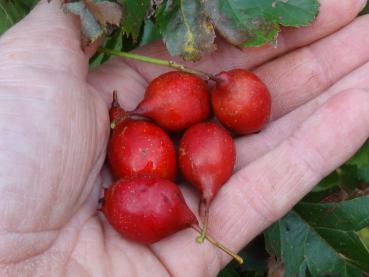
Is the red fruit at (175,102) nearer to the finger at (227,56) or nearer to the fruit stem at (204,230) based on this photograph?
the finger at (227,56)

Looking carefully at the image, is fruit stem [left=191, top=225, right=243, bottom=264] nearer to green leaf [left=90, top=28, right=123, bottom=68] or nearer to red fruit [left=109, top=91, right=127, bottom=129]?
red fruit [left=109, top=91, right=127, bottom=129]

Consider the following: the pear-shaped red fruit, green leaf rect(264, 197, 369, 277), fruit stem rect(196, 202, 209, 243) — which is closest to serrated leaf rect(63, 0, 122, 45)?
the pear-shaped red fruit

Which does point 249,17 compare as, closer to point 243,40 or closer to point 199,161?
point 243,40

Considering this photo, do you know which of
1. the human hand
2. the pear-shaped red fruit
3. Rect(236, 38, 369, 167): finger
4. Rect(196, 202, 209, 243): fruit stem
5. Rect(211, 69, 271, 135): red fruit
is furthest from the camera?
Rect(236, 38, 369, 167): finger

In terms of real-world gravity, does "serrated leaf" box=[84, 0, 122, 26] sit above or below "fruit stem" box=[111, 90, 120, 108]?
above

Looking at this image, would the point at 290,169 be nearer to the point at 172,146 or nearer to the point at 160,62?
the point at 172,146

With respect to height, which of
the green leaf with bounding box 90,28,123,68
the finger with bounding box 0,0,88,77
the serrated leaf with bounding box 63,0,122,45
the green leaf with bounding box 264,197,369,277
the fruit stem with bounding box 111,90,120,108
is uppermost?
the serrated leaf with bounding box 63,0,122,45

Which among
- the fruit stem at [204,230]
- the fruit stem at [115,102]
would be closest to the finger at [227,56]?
the fruit stem at [115,102]
